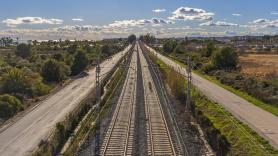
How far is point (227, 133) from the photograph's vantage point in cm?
2855

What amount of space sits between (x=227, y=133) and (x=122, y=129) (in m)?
8.02

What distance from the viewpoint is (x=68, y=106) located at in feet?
148

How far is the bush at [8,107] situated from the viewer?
132ft

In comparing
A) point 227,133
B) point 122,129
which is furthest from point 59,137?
point 227,133

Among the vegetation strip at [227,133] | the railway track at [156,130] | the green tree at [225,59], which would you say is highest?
the green tree at [225,59]

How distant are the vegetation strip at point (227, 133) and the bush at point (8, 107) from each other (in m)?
17.2

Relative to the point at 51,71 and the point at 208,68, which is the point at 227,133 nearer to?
the point at 51,71

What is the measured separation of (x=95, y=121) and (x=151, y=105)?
10.6 meters

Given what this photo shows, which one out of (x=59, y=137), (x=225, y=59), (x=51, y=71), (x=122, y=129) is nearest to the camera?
(x=59, y=137)

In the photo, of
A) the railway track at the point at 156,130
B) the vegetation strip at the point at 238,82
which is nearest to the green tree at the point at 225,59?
the vegetation strip at the point at 238,82

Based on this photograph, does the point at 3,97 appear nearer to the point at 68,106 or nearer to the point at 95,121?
the point at 68,106

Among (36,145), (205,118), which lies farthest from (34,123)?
(205,118)

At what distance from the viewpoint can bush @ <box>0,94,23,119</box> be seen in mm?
40125

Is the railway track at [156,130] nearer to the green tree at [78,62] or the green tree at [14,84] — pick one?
the green tree at [14,84]
